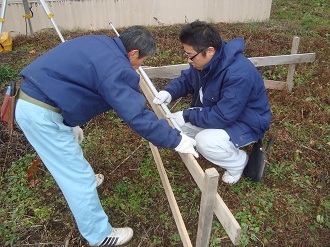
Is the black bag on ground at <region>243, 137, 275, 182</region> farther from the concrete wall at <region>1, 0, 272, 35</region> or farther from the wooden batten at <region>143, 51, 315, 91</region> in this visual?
the concrete wall at <region>1, 0, 272, 35</region>

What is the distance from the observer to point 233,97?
2779 millimetres

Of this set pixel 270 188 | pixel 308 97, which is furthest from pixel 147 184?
pixel 308 97

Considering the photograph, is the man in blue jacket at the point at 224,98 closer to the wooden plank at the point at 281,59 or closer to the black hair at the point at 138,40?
the black hair at the point at 138,40

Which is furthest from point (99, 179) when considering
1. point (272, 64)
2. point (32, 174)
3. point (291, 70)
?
point (291, 70)

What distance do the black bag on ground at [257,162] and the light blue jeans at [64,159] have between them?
66.3 inches

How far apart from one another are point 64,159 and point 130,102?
714 mm

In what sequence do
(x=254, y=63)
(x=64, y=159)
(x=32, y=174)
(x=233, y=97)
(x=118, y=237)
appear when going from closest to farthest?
(x=64, y=159) < (x=118, y=237) < (x=233, y=97) < (x=32, y=174) < (x=254, y=63)

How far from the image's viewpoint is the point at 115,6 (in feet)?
24.4

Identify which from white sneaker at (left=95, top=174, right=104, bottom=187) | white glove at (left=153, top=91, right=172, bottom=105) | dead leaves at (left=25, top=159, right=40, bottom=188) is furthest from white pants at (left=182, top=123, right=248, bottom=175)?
dead leaves at (left=25, top=159, right=40, bottom=188)

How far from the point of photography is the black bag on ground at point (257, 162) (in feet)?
10.2

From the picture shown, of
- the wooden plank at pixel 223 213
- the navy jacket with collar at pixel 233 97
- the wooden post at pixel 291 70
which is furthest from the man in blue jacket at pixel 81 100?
the wooden post at pixel 291 70

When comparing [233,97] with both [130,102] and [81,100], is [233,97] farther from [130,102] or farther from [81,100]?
[81,100]

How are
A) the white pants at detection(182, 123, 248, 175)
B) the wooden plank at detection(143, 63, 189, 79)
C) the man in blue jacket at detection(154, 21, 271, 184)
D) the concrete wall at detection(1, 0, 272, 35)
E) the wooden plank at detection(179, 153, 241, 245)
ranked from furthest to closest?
the concrete wall at detection(1, 0, 272, 35)
the wooden plank at detection(143, 63, 189, 79)
the white pants at detection(182, 123, 248, 175)
the man in blue jacket at detection(154, 21, 271, 184)
the wooden plank at detection(179, 153, 241, 245)

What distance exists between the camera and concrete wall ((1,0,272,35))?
708 cm
